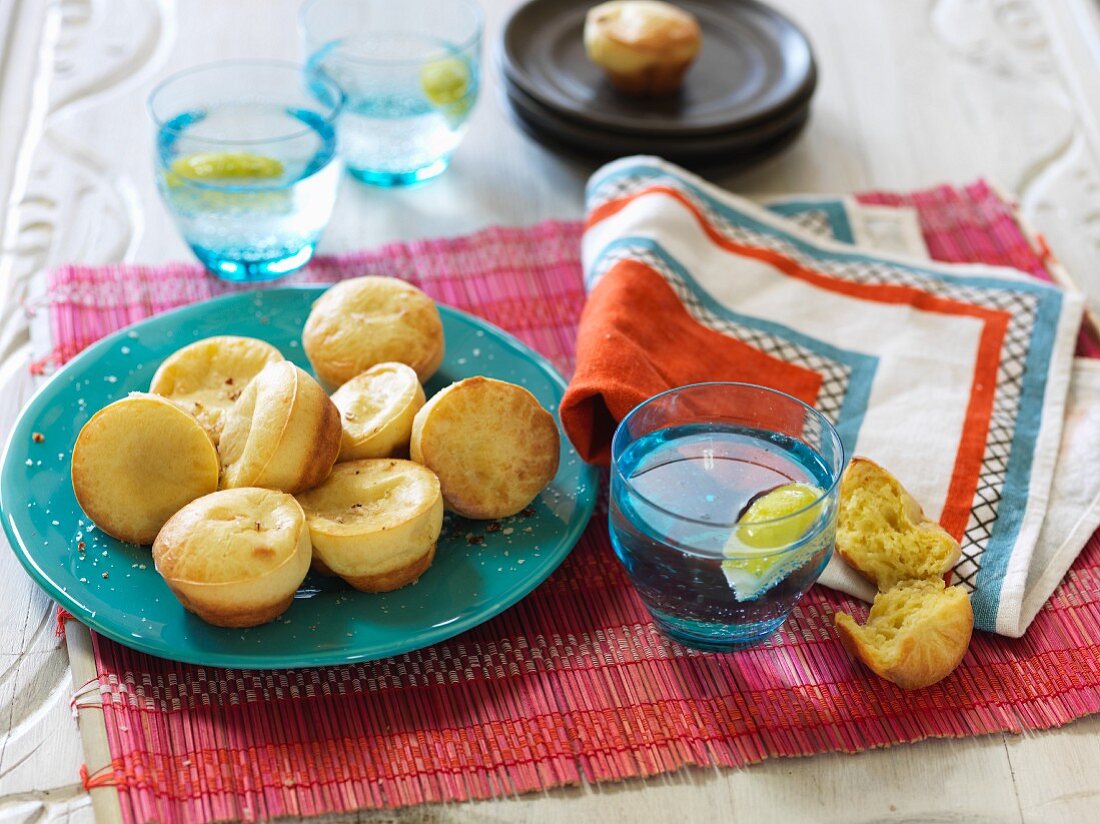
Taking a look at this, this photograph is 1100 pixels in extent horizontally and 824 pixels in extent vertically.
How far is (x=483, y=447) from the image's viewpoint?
1136 mm

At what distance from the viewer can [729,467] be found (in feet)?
3.61

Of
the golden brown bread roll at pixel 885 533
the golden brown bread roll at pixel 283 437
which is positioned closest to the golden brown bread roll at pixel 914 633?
the golden brown bread roll at pixel 885 533

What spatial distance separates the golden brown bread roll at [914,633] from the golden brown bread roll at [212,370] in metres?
0.62

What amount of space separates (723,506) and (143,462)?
0.51 m

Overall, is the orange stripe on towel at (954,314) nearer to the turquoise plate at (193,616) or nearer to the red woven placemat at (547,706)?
the red woven placemat at (547,706)

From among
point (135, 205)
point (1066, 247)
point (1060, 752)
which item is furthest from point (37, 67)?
point (1060, 752)

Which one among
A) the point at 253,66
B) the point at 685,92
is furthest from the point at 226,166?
the point at 685,92

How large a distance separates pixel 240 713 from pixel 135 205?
3.00 ft

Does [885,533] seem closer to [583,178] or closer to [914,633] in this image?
[914,633]

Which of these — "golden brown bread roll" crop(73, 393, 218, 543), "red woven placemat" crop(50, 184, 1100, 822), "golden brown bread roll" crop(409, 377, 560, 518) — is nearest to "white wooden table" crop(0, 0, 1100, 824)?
"red woven placemat" crop(50, 184, 1100, 822)

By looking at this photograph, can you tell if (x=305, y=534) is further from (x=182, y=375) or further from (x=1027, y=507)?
(x=1027, y=507)

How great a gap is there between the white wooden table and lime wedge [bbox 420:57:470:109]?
0.15 metres

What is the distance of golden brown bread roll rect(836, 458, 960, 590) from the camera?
1.13 meters

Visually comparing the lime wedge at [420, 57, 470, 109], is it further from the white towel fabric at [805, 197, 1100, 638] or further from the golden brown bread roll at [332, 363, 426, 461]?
the white towel fabric at [805, 197, 1100, 638]
